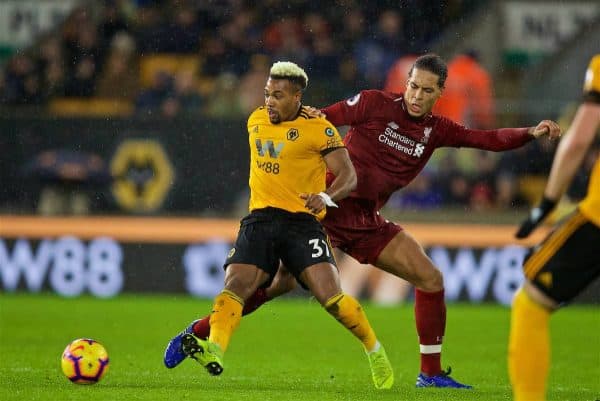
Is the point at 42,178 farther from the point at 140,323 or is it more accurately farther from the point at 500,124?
the point at 500,124

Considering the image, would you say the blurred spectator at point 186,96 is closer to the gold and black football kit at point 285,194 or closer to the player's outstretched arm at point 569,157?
the gold and black football kit at point 285,194

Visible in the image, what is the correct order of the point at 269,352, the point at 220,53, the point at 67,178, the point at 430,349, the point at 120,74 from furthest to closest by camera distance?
the point at 220,53 < the point at 120,74 < the point at 67,178 < the point at 269,352 < the point at 430,349

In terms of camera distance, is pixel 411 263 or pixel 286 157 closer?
pixel 286 157

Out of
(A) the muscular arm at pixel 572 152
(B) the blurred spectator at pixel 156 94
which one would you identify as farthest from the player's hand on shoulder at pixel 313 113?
(B) the blurred spectator at pixel 156 94

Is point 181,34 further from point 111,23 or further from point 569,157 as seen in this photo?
point 569,157

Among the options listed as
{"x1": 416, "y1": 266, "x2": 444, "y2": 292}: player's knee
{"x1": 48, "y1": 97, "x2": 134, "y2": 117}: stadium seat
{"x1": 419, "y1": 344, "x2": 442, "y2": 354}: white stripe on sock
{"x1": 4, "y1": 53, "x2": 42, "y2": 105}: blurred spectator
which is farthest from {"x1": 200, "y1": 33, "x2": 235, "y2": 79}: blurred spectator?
{"x1": 419, "y1": 344, "x2": 442, "y2": 354}: white stripe on sock

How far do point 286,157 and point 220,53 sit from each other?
10828 mm

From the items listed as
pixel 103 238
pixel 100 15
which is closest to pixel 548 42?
pixel 100 15

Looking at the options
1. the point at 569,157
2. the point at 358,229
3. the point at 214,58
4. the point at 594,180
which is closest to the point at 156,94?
the point at 214,58

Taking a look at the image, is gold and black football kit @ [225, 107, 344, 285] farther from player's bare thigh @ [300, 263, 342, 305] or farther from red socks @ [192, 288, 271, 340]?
red socks @ [192, 288, 271, 340]

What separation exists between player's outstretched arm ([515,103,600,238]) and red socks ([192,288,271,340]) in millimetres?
3205

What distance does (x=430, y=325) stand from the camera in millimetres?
9188

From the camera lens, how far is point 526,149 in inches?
639

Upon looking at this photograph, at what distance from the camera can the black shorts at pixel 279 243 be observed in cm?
830
